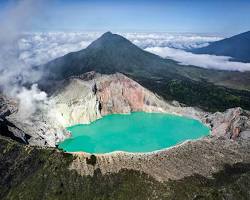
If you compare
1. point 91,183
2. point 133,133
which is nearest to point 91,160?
point 91,183

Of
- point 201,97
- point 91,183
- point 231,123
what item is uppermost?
point 91,183

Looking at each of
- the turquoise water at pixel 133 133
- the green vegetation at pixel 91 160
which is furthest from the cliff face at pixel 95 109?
the green vegetation at pixel 91 160

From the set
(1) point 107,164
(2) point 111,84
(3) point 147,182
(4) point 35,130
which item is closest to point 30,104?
(4) point 35,130

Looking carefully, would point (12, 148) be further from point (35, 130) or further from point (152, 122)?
point (152, 122)

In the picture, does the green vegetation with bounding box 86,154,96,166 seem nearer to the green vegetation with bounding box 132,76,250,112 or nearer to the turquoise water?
the turquoise water

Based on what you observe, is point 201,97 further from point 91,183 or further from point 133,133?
point 91,183

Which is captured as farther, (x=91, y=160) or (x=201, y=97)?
(x=201, y=97)
